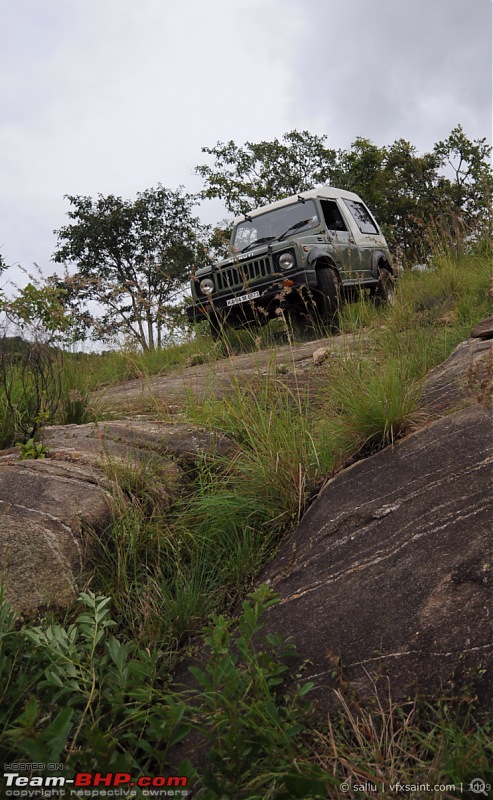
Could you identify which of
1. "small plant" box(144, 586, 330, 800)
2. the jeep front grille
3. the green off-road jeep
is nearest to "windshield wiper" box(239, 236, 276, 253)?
the green off-road jeep

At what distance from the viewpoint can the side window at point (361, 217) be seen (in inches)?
357

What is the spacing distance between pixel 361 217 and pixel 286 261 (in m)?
2.90

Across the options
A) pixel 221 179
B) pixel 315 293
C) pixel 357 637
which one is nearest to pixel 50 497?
pixel 357 637

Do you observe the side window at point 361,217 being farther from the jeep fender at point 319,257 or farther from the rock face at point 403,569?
the rock face at point 403,569

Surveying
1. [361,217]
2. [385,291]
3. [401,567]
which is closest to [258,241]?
[385,291]

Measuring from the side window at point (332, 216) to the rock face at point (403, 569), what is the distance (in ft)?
19.0

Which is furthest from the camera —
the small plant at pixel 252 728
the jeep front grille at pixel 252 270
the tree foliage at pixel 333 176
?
the tree foliage at pixel 333 176

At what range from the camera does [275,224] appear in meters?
8.24

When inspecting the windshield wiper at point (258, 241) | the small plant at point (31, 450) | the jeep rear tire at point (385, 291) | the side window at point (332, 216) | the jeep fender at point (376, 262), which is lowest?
the small plant at point (31, 450)

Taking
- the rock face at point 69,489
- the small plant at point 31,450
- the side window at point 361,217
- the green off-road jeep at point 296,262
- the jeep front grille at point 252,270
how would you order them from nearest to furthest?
the rock face at point 69,489
the small plant at point 31,450
the green off-road jeep at point 296,262
the jeep front grille at point 252,270
the side window at point 361,217

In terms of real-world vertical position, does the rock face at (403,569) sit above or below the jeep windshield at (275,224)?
below

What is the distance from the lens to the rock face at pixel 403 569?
181cm

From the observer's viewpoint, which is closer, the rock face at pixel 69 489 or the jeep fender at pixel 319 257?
the rock face at pixel 69 489

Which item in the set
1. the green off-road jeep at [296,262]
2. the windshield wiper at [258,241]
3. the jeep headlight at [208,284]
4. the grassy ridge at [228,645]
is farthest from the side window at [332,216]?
the grassy ridge at [228,645]
